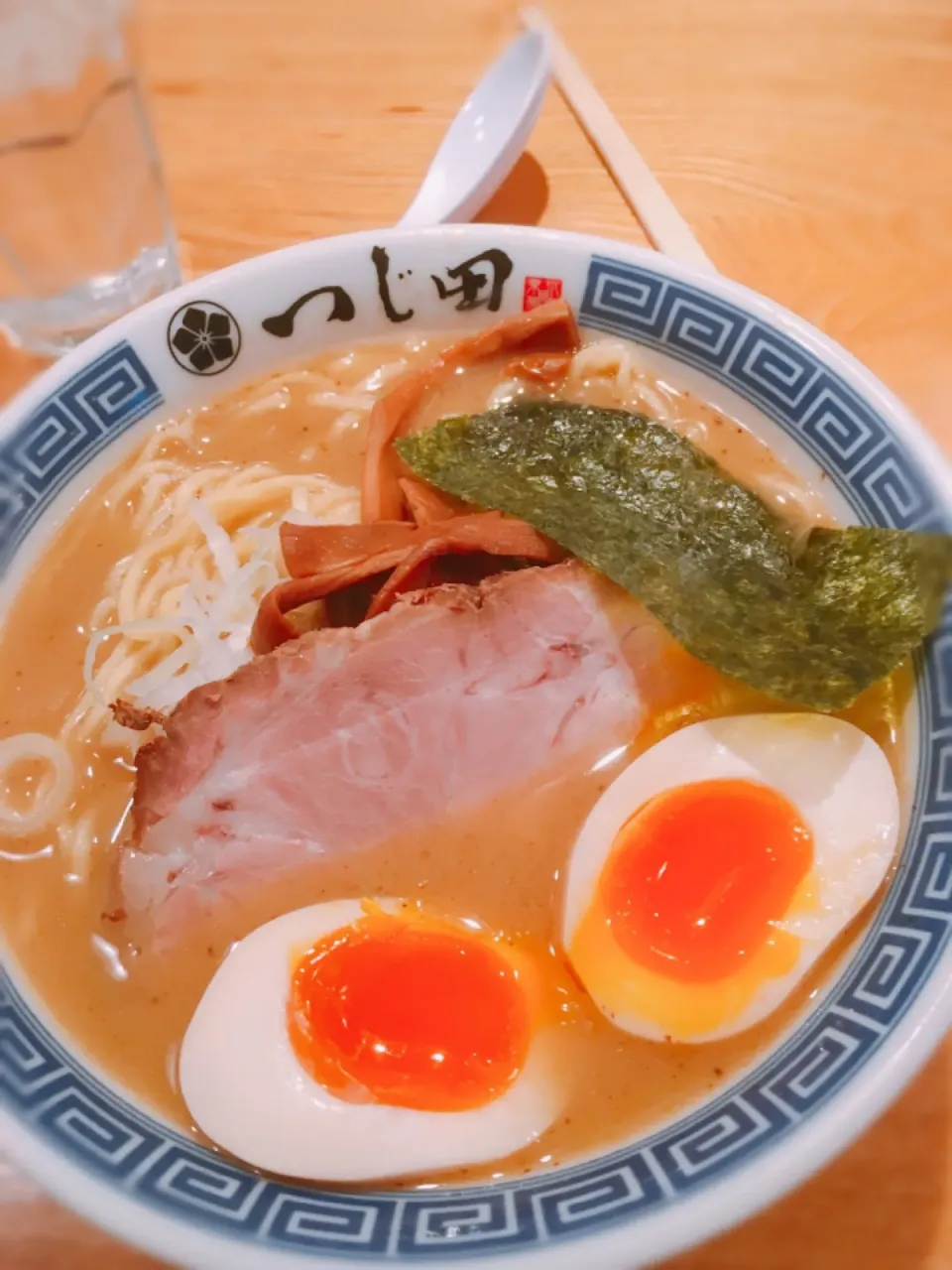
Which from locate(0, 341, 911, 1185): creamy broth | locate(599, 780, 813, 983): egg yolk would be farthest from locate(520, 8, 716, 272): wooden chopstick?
locate(599, 780, 813, 983): egg yolk

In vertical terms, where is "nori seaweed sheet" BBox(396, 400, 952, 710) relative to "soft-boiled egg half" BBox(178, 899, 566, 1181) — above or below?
above

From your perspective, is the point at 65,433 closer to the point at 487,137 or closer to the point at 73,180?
the point at 73,180

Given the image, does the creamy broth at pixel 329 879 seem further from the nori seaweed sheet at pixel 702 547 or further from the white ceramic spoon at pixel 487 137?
the white ceramic spoon at pixel 487 137

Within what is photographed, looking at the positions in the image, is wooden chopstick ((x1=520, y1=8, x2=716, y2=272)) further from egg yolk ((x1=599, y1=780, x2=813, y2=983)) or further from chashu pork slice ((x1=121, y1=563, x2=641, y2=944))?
egg yolk ((x1=599, y1=780, x2=813, y2=983))

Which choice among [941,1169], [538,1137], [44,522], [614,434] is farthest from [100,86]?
[941,1169]

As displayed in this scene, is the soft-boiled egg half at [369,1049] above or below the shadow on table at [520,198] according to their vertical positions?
below

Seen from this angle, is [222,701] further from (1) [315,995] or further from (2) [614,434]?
(2) [614,434]

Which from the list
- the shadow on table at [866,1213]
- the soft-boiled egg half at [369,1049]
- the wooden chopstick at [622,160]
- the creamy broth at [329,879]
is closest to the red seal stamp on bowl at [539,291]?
the creamy broth at [329,879]
